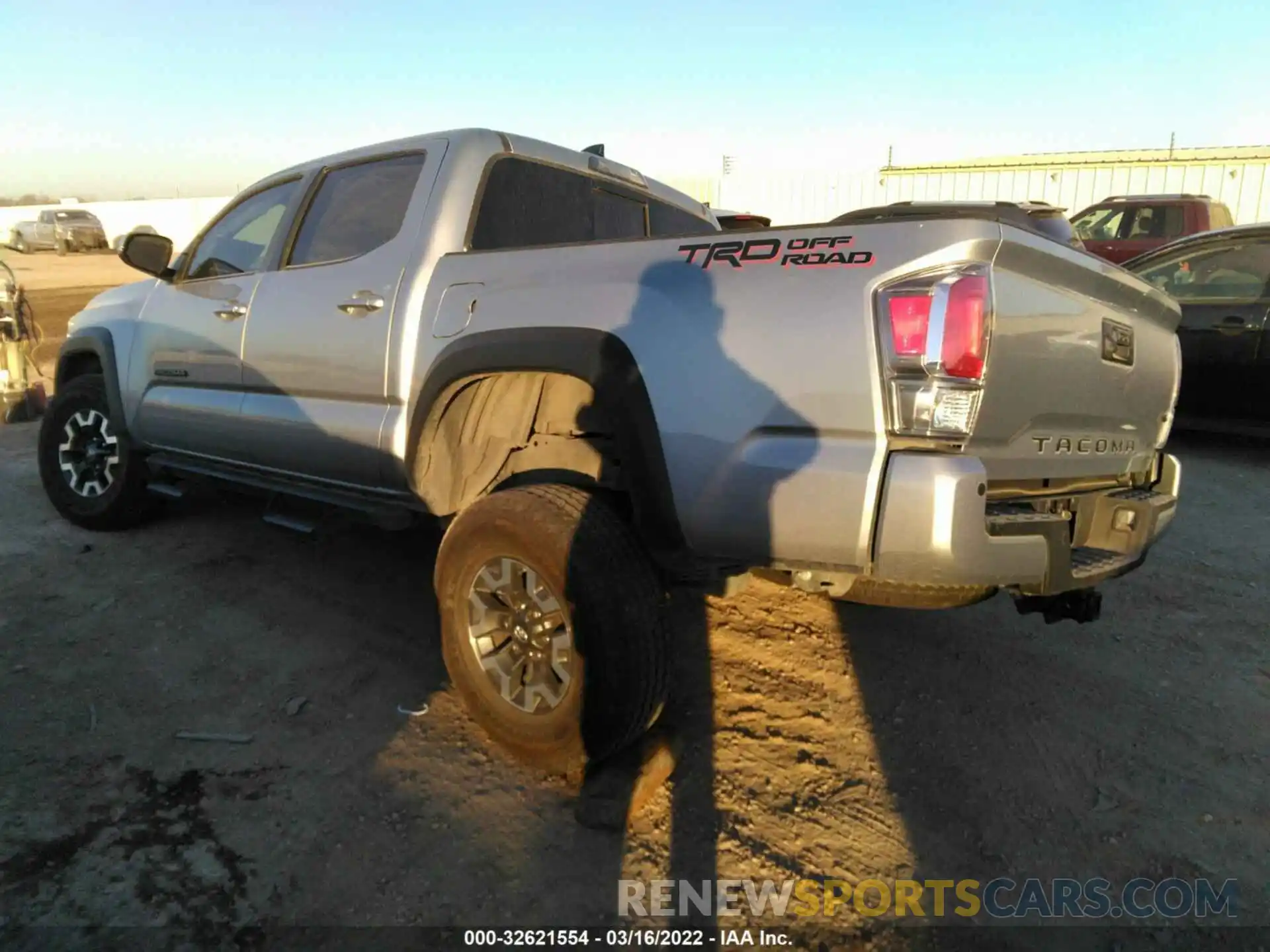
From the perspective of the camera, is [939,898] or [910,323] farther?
[939,898]

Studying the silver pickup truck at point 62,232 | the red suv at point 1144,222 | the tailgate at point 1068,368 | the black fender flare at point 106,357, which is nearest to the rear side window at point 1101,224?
the red suv at point 1144,222

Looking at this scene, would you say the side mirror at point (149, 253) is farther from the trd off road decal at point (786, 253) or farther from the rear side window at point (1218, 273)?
the rear side window at point (1218, 273)

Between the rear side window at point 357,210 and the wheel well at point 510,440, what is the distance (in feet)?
2.65

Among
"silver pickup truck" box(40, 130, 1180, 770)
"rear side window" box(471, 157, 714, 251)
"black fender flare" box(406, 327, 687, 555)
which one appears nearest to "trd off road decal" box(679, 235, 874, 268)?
"silver pickup truck" box(40, 130, 1180, 770)

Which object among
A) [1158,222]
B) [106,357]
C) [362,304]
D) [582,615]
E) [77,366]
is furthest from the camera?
[1158,222]

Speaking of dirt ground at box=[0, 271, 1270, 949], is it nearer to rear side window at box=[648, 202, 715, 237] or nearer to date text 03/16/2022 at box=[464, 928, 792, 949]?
date text 03/16/2022 at box=[464, 928, 792, 949]

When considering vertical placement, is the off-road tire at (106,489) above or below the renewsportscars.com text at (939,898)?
above

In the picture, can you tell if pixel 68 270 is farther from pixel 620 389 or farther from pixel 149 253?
pixel 620 389

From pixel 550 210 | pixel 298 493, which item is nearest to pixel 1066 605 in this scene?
pixel 550 210

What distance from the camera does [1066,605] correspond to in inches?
109

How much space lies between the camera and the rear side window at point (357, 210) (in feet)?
11.2

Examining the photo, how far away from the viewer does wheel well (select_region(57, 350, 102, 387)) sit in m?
5.12

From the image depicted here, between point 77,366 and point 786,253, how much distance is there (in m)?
4.82

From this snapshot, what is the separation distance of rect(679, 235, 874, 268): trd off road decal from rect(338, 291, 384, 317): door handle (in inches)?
54.1
